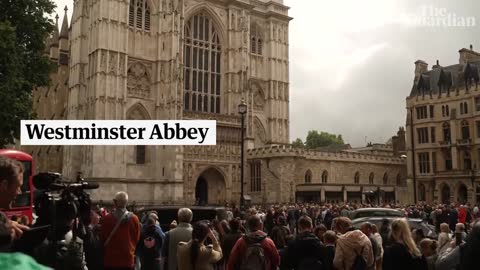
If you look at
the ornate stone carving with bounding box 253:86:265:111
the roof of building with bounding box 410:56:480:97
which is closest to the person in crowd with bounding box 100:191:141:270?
the ornate stone carving with bounding box 253:86:265:111

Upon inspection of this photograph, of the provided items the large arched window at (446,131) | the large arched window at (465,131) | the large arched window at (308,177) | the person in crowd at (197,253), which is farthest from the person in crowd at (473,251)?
the large arched window at (446,131)

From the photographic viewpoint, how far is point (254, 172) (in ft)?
131

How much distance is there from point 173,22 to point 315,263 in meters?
34.8

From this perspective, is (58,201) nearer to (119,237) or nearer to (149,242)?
(119,237)

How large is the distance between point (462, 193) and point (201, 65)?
84.0 feet

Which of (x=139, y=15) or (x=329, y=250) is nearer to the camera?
(x=329, y=250)

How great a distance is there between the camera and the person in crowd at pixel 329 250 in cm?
633

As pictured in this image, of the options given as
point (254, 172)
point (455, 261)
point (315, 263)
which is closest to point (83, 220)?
point (315, 263)

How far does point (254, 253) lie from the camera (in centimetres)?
592

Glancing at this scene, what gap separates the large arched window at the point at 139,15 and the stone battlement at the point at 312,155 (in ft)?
44.8

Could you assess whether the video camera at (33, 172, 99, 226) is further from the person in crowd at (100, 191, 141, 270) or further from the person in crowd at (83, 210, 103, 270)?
the person in crowd at (100, 191, 141, 270)

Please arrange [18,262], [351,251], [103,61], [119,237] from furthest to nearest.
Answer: [103,61] < [119,237] < [351,251] < [18,262]

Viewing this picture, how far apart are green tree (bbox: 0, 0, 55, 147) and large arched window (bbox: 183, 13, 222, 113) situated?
20279 mm

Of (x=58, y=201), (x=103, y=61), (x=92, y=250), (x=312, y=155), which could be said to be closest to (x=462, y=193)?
(x=312, y=155)
